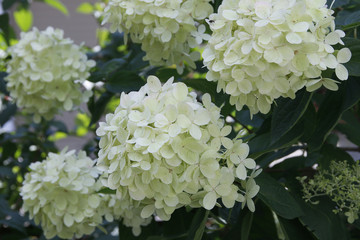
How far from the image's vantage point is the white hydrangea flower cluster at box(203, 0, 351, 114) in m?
0.73

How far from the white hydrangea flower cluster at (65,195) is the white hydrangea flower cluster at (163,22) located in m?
0.28

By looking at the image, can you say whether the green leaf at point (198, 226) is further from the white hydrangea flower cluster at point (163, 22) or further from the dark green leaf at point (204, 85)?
the white hydrangea flower cluster at point (163, 22)

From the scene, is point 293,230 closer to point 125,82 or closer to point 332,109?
point 332,109

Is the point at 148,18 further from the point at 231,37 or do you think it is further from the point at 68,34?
the point at 68,34

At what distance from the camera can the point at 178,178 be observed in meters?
0.76

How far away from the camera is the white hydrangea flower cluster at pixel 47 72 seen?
1355 mm

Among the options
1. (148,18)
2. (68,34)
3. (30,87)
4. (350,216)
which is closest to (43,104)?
(30,87)

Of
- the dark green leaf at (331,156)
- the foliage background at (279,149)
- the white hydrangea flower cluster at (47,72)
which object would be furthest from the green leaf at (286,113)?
the white hydrangea flower cluster at (47,72)

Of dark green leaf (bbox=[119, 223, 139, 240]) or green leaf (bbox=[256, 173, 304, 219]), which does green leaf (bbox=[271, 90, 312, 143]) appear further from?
dark green leaf (bbox=[119, 223, 139, 240])

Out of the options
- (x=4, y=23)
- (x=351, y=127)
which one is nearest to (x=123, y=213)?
(x=351, y=127)

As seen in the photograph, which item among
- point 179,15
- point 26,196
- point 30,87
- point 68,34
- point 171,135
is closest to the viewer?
point 171,135

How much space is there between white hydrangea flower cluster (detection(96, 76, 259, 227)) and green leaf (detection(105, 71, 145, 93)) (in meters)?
0.48

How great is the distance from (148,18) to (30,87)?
0.47m

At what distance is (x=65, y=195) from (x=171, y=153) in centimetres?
45
